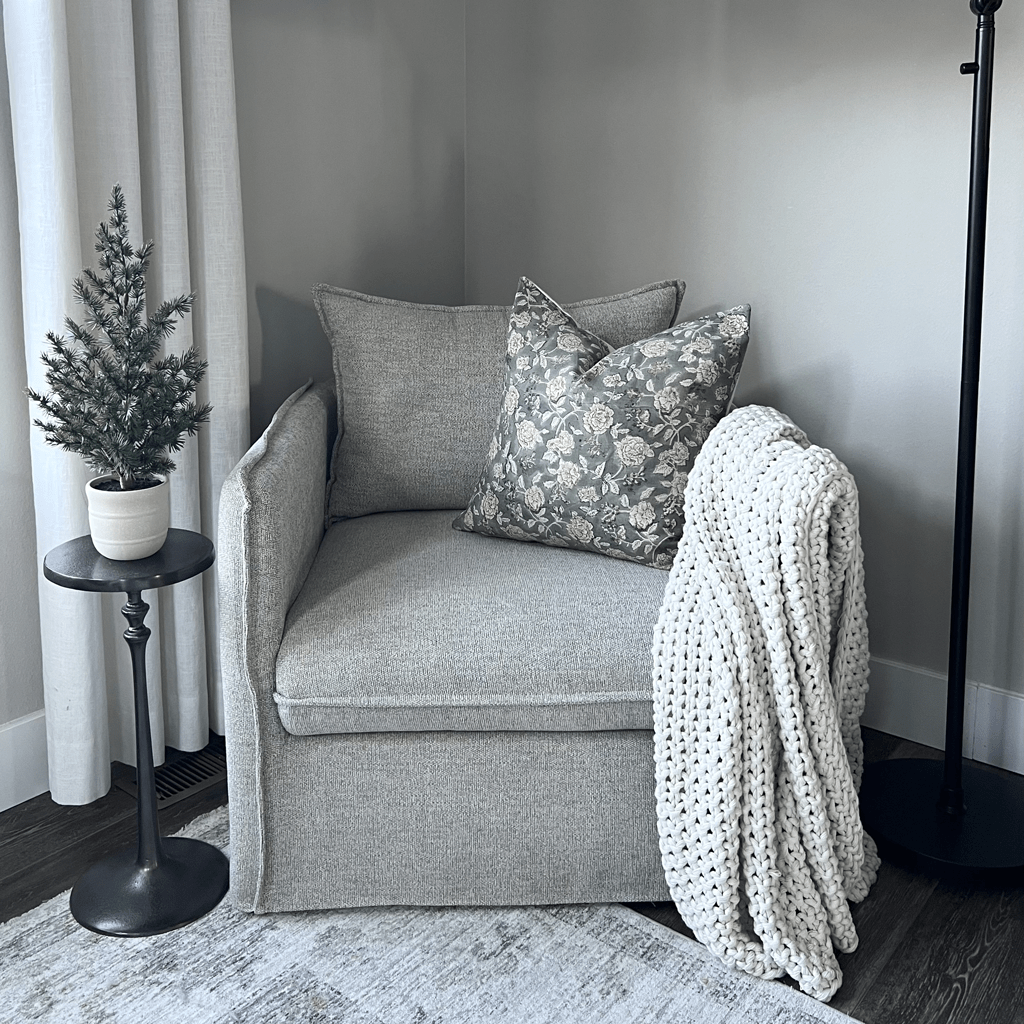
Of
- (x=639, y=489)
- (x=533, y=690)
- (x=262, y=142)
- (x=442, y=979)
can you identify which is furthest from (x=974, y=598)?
(x=262, y=142)

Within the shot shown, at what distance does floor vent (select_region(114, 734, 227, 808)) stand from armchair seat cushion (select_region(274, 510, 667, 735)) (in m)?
0.60

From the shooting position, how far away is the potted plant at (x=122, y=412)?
147 cm

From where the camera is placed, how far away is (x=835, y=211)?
2082 mm

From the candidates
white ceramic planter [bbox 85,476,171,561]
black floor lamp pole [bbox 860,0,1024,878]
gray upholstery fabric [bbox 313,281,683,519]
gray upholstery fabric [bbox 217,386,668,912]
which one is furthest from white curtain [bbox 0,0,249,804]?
black floor lamp pole [bbox 860,0,1024,878]

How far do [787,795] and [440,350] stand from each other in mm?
1068

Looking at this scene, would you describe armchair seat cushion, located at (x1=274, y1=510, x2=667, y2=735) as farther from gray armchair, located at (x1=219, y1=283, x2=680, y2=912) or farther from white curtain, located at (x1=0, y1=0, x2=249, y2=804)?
white curtain, located at (x1=0, y1=0, x2=249, y2=804)

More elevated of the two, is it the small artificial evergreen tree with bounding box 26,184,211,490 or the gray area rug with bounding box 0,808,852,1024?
the small artificial evergreen tree with bounding box 26,184,211,490

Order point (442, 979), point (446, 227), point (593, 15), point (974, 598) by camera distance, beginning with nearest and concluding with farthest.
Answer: point (442, 979) → point (974, 598) → point (593, 15) → point (446, 227)

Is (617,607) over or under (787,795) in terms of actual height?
over

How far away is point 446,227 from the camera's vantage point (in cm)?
263

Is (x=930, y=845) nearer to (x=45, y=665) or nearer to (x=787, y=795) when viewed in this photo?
(x=787, y=795)

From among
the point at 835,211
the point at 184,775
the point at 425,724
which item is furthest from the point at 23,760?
the point at 835,211

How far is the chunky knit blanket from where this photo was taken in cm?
142

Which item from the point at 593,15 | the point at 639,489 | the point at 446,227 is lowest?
the point at 639,489
